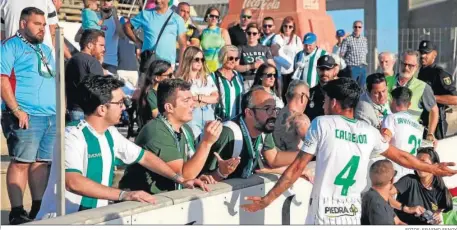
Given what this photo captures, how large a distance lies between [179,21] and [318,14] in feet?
33.8

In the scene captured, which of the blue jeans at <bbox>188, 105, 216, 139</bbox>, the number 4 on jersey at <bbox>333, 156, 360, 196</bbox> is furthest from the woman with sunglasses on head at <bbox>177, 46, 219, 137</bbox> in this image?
the number 4 on jersey at <bbox>333, 156, 360, 196</bbox>

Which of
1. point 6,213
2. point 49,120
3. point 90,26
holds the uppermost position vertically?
point 90,26

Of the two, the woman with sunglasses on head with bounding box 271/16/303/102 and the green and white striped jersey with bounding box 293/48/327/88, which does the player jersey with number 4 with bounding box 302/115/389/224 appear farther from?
the woman with sunglasses on head with bounding box 271/16/303/102

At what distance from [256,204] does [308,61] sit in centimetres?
540

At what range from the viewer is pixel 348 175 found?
5.29m

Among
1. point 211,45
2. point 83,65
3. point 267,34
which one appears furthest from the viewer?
point 267,34

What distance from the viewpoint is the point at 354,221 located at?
534 centimetres

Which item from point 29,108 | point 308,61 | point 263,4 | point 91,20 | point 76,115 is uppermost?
point 263,4

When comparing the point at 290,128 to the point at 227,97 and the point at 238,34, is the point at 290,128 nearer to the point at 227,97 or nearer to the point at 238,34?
the point at 227,97

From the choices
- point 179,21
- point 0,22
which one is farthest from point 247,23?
point 0,22

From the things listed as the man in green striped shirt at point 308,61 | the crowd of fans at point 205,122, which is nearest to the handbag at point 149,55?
the crowd of fans at point 205,122

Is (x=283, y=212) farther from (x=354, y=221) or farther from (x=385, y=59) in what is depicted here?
(x=385, y=59)

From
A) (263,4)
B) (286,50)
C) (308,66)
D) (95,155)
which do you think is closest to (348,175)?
(95,155)

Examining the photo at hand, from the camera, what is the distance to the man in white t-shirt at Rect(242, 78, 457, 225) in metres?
5.25
